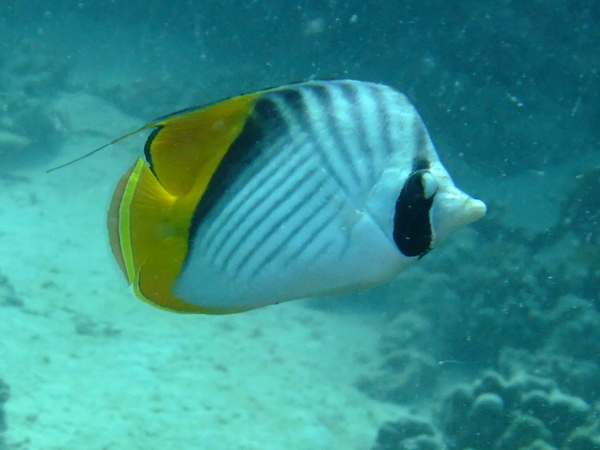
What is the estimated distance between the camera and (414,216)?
84 centimetres

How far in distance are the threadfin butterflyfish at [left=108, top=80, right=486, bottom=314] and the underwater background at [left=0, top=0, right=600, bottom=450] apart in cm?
13

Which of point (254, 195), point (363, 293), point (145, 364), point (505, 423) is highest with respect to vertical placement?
point (363, 293)

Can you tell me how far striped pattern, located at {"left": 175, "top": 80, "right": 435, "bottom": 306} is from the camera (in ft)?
2.83

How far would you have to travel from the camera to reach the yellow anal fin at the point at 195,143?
34.6 inches

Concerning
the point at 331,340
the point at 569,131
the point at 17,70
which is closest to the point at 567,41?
the point at 569,131

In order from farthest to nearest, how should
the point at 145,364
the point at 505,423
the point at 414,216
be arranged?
1. the point at 145,364
2. the point at 505,423
3. the point at 414,216

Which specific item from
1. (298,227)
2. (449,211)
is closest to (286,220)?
(298,227)

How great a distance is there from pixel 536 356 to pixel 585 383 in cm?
70

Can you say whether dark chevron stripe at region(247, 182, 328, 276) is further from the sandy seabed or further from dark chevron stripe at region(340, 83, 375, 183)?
the sandy seabed

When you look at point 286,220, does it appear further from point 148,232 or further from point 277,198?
point 148,232

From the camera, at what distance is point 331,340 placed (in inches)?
311

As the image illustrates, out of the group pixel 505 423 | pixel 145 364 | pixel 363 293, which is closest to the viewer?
pixel 505 423

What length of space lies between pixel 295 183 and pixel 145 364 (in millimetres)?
5881

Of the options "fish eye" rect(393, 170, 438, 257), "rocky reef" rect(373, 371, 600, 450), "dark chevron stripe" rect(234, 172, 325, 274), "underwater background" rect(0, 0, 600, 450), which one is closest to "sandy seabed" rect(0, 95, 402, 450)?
"underwater background" rect(0, 0, 600, 450)
